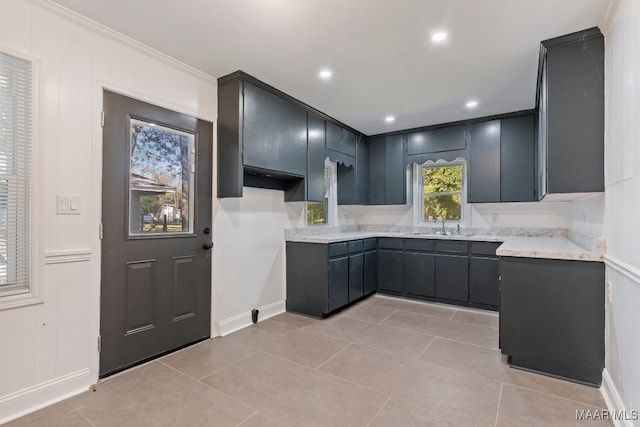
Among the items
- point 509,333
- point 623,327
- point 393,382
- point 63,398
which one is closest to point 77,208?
point 63,398

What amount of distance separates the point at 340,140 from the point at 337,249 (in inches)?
65.7

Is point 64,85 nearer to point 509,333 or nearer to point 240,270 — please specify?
point 240,270

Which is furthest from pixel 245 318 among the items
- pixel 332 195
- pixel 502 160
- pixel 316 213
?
pixel 502 160

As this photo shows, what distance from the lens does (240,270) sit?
3.41 m

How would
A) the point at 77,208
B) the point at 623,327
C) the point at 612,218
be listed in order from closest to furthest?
the point at 623,327
the point at 612,218
the point at 77,208

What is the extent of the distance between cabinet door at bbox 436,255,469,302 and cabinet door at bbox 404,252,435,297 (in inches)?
3.6

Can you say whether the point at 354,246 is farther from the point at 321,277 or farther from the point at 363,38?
the point at 363,38

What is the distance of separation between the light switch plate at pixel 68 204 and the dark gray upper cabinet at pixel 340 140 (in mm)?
2913

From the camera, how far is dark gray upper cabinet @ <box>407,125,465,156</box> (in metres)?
4.50

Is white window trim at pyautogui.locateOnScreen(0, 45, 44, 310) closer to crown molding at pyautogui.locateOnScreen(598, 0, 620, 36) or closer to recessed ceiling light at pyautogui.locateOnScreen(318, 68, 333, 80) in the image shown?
recessed ceiling light at pyautogui.locateOnScreen(318, 68, 333, 80)

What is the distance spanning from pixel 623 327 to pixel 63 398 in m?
3.50

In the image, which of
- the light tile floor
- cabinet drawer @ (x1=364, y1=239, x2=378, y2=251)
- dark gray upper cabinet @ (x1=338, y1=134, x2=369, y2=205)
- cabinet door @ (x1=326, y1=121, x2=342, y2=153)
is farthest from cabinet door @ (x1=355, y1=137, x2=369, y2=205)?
the light tile floor

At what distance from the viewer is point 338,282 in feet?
12.8

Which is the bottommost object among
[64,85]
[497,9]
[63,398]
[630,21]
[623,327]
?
[63,398]
